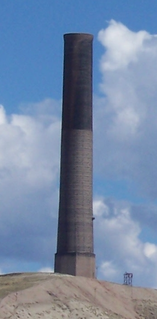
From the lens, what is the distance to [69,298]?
83.3 m

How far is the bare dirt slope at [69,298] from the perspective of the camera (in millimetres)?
80500

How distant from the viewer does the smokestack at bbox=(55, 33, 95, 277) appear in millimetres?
91438

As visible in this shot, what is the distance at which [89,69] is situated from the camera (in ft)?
309

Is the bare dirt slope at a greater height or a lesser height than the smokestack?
lesser

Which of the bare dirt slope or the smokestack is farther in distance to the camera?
the smokestack

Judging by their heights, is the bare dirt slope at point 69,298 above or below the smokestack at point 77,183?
below

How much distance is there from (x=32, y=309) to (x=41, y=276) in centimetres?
639

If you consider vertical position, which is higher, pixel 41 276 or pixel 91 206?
pixel 91 206

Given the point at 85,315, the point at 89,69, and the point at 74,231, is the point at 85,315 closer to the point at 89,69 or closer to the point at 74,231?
the point at 74,231

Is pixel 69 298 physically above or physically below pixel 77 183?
below

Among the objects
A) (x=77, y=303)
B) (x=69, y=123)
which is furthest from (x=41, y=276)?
(x=69, y=123)

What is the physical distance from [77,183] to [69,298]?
11.2 metres

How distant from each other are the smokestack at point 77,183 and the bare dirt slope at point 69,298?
3.55 metres

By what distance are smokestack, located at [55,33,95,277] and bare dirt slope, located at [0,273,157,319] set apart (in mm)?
3546
